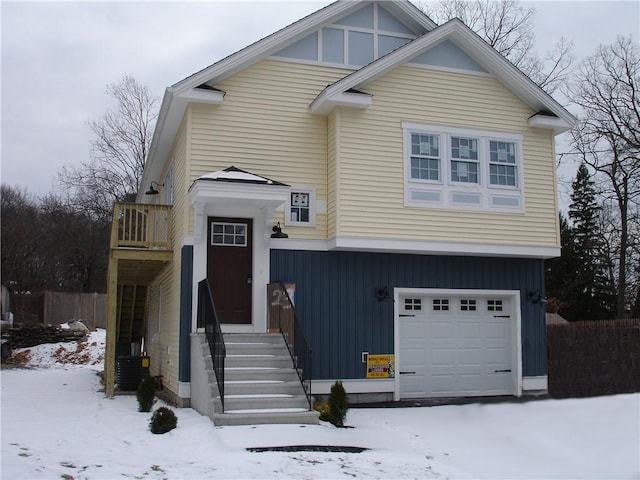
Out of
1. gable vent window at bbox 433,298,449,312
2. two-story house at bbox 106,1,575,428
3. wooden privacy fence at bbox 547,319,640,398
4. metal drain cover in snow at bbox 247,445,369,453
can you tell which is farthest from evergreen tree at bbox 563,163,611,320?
metal drain cover in snow at bbox 247,445,369,453

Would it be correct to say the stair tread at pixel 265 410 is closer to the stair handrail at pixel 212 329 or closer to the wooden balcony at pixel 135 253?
the stair handrail at pixel 212 329

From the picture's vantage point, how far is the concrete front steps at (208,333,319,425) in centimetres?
1051

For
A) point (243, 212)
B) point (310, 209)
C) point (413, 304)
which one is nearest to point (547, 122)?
point (413, 304)

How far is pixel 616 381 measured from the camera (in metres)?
20.3

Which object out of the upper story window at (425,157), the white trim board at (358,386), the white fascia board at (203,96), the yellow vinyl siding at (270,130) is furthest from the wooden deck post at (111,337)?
the upper story window at (425,157)

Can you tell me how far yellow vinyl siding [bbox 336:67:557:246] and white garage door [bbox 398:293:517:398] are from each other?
1.65m

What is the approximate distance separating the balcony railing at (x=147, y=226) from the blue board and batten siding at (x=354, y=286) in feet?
9.52

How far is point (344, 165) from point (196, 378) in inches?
199

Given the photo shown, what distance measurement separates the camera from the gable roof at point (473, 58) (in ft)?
45.3

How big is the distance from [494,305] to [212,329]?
704 centimetres

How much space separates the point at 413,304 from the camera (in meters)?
15.0

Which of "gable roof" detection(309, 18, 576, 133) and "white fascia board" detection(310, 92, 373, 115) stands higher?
"gable roof" detection(309, 18, 576, 133)

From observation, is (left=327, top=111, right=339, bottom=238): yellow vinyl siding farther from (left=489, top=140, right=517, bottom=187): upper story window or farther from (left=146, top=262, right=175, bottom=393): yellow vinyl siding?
(left=489, top=140, right=517, bottom=187): upper story window

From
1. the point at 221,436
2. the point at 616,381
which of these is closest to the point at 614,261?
the point at 616,381
